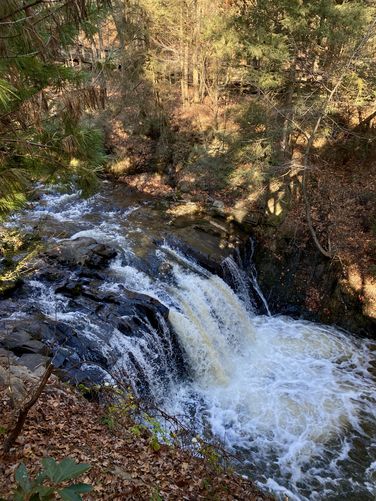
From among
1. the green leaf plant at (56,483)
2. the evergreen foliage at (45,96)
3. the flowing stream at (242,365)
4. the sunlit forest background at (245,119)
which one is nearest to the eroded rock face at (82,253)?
the flowing stream at (242,365)

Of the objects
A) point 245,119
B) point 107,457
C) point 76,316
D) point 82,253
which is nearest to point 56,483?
point 107,457

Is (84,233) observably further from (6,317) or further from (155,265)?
(6,317)

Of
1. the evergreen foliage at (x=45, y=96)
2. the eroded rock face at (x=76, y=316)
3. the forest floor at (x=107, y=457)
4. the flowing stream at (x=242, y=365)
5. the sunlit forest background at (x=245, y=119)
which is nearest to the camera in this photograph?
the evergreen foliage at (x=45, y=96)

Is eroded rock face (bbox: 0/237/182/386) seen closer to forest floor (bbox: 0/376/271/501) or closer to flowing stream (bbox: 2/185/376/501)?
flowing stream (bbox: 2/185/376/501)

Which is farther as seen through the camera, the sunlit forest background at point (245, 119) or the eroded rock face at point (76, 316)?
the sunlit forest background at point (245, 119)

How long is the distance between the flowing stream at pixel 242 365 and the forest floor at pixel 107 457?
2397 millimetres

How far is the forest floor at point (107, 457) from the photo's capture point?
3896mm

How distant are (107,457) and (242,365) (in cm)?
639

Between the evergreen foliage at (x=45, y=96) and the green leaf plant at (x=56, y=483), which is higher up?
the evergreen foliage at (x=45, y=96)

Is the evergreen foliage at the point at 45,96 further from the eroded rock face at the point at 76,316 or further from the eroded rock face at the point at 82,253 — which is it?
the eroded rock face at the point at 82,253

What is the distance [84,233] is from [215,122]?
8.16 metres

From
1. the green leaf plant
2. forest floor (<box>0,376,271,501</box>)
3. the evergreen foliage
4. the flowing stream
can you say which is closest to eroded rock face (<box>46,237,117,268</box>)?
the flowing stream

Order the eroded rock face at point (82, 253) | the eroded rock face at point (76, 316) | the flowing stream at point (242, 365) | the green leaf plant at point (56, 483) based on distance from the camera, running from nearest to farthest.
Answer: the green leaf plant at point (56, 483), the eroded rock face at point (76, 316), the flowing stream at point (242, 365), the eroded rock face at point (82, 253)

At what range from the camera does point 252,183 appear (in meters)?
14.4
